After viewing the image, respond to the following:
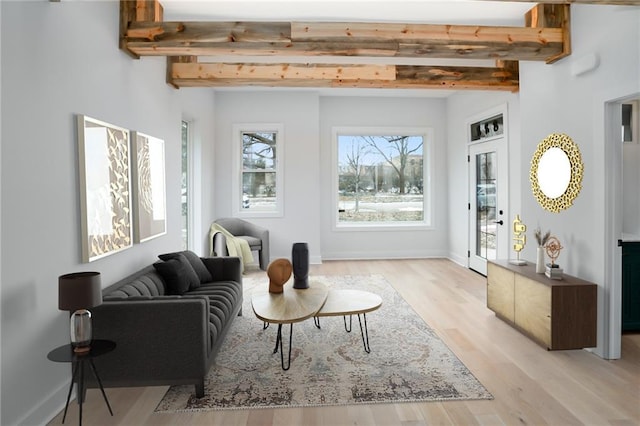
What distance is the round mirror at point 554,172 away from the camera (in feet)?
12.0

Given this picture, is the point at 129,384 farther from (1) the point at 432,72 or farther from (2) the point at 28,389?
(1) the point at 432,72

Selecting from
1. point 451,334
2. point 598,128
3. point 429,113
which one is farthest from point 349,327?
point 429,113

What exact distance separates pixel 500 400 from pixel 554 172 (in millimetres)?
2166

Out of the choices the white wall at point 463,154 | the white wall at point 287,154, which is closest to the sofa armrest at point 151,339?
the white wall at point 463,154

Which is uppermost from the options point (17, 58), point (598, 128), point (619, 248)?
point (17, 58)

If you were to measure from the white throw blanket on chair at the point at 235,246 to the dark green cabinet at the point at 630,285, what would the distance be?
4.53 m

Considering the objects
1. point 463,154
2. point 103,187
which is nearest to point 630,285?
point 463,154

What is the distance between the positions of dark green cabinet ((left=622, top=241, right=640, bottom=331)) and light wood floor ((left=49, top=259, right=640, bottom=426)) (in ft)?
0.47

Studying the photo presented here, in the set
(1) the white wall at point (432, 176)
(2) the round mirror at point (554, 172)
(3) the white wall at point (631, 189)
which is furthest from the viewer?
(1) the white wall at point (432, 176)

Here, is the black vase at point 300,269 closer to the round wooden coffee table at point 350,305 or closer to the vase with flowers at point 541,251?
the round wooden coffee table at point 350,305

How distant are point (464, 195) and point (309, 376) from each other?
16.0ft

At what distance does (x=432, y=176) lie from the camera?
25.2 feet

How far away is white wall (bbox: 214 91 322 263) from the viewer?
7094 mm

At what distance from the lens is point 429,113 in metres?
7.63
